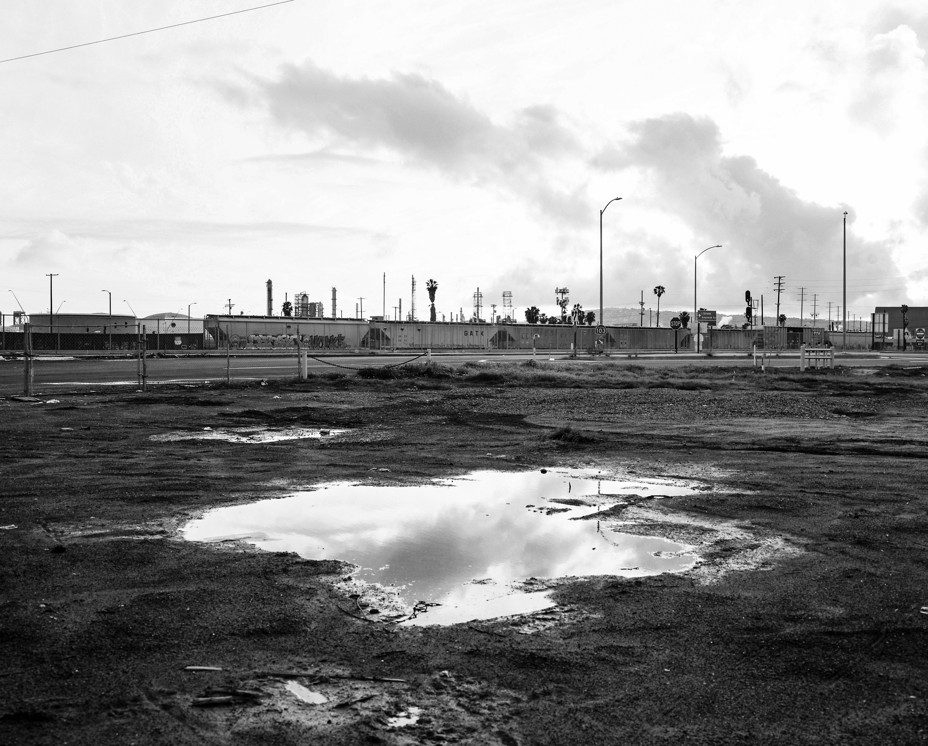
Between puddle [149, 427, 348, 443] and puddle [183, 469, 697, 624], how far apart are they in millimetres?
5242

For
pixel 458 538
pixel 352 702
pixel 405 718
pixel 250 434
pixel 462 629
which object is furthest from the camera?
pixel 250 434

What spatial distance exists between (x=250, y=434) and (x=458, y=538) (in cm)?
902

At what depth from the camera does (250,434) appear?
52.6ft

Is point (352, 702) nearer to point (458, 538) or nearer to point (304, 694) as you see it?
point (304, 694)

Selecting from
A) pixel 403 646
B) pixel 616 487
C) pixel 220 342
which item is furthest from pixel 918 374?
pixel 220 342

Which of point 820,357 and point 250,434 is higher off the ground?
point 820,357

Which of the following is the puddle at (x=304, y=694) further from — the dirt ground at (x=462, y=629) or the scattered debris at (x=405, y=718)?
the scattered debris at (x=405, y=718)

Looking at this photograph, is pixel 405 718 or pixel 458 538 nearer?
pixel 405 718

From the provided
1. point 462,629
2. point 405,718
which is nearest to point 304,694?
point 405,718

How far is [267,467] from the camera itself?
38.7 ft

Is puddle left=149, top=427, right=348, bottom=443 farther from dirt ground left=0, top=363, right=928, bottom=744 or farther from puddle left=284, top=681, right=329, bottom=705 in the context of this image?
puddle left=284, top=681, right=329, bottom=705

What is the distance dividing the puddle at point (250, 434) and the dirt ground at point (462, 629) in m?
2.73

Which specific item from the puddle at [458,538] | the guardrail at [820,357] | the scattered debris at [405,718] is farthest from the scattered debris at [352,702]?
the guardrail at [820,357]

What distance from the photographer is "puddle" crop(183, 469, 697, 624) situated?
19.8ft
